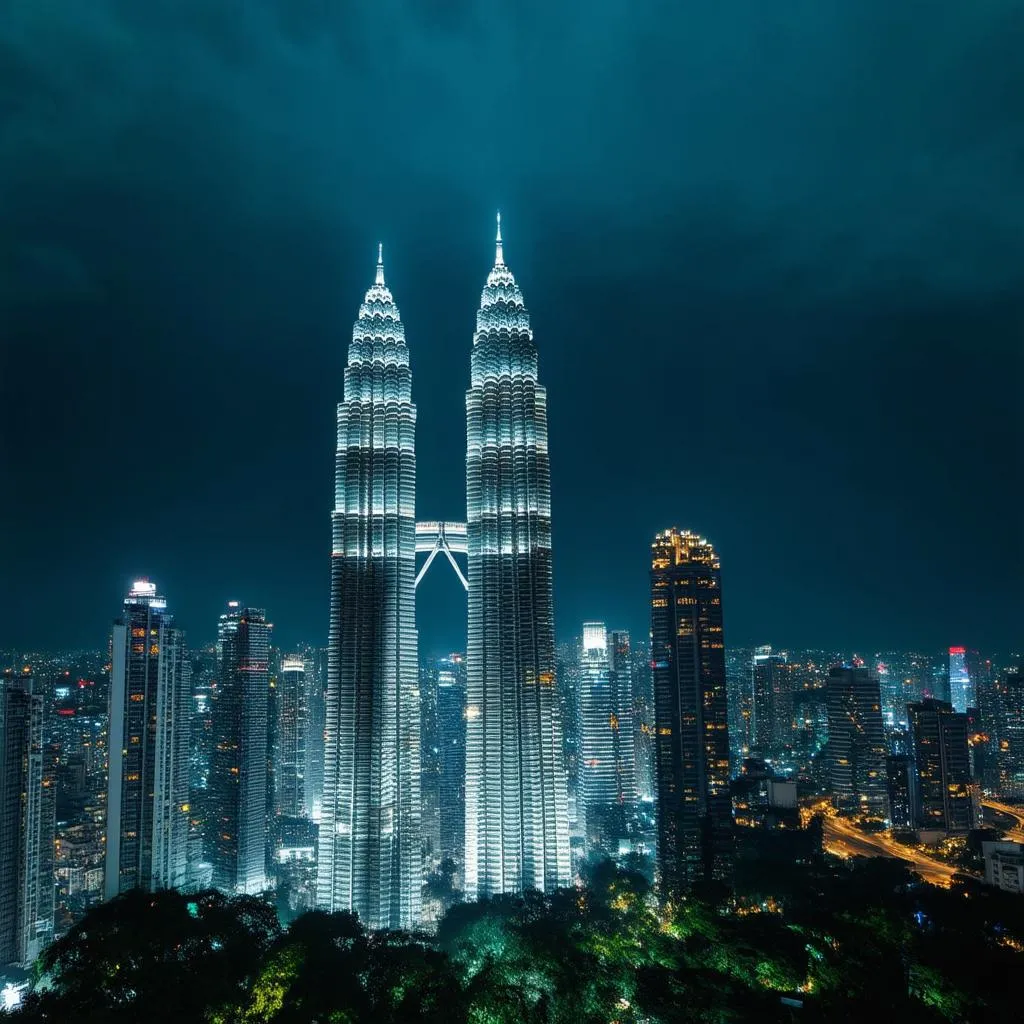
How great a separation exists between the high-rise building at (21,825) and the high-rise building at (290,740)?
26.0 m

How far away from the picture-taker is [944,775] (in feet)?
171

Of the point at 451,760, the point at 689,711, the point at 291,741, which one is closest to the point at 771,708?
the point at 451,760

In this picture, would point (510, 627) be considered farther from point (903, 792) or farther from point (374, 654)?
point (903, 792)

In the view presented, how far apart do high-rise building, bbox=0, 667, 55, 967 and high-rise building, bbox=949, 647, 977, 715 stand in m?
70.7

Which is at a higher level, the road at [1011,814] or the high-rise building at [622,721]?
the high-rise building at [622,721]

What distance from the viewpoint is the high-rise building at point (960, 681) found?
7569 cm

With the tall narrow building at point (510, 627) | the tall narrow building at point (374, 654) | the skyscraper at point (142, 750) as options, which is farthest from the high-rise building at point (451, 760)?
the skyscraper at point (142, 750)

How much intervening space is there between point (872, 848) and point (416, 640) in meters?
29.5

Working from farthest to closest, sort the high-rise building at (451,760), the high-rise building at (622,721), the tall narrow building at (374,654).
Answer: the high-rise building at (622,721) → the high-rise building at (451,760) → the tall narrow building at (374,654)

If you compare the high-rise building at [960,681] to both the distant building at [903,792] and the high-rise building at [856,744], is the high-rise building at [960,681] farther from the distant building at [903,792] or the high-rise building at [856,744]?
the distant building at [903,792]

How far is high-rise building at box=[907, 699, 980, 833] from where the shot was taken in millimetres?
51812

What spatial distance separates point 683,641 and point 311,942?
95.7 feet

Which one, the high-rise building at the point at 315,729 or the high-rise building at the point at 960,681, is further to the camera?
the high-rise building at the point at 960,681

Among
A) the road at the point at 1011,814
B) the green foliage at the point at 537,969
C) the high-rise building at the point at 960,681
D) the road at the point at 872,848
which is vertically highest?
the high-rise building at the point at 960,681
